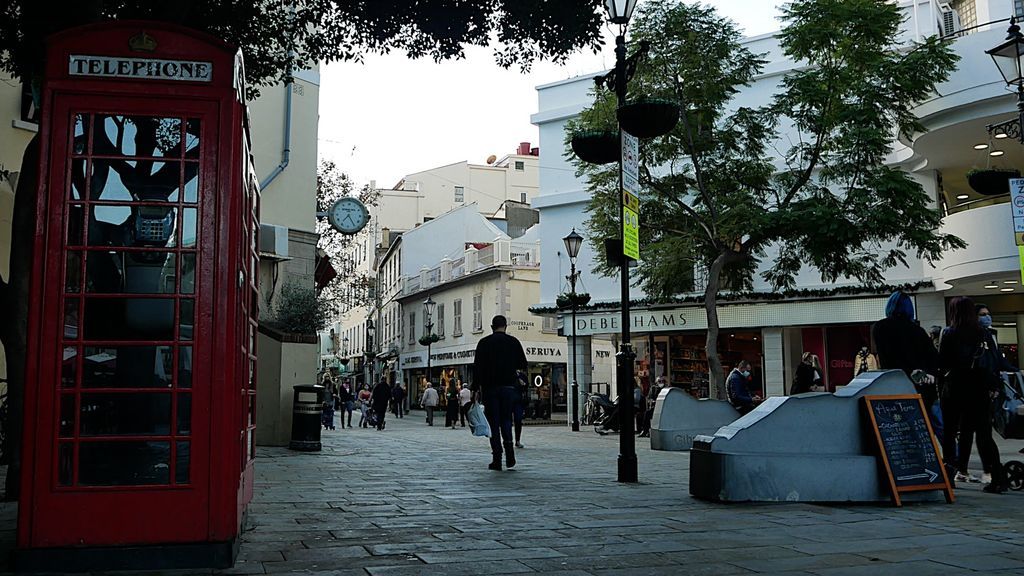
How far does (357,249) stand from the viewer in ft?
234

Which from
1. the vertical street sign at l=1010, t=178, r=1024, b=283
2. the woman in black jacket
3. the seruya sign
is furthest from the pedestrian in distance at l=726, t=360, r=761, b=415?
the seruya sign

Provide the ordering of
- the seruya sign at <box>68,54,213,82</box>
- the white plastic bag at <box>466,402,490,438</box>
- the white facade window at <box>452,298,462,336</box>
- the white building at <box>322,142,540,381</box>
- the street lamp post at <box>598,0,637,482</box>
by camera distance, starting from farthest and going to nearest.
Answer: the white building at <box>322,142,540,381</box> < the white facade window at <box>452,298,462,336</box> < the white plastic bag at <box>466,402,490,438</box> < the street lamp post at <box>598,0,637,482</box> < the seruya sign at <box>68,54,213,82</box>

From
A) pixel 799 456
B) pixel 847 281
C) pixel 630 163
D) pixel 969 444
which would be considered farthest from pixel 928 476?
pixel 847 281

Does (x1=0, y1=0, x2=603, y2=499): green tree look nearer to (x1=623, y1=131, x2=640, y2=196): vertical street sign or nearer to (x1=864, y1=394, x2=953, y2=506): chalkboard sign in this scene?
(x1=623, y1=131, x2=640, y2=196): vertical street sign

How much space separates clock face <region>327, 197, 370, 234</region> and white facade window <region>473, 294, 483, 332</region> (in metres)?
22.0

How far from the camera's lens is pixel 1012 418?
968cm

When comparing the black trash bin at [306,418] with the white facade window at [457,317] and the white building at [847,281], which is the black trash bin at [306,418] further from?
the white facade window at [457,317]

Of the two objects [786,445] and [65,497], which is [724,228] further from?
[65,497]

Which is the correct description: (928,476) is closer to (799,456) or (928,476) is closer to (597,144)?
(799,456)

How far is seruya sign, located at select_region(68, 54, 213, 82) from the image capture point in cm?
466

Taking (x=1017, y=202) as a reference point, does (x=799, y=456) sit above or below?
below

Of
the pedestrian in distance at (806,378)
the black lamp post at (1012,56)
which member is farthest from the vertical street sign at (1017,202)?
the pedestrian in distance at (806,378)

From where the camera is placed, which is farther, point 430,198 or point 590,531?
point 430,198

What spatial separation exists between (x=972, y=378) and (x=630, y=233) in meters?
3.57
